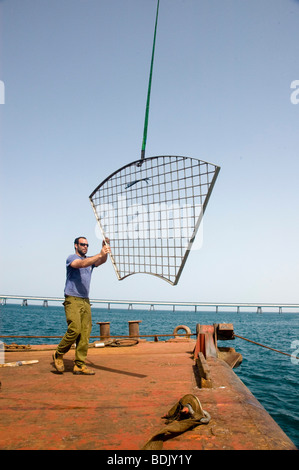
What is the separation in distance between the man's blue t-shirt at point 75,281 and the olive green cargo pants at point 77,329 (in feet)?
0.33

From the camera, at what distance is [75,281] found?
5.21m

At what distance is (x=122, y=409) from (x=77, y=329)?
2142 mm

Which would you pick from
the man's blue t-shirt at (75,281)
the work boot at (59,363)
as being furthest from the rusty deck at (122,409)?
the man's blue t-shirt at (75,281)

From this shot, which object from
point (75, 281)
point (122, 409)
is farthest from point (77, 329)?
point (122, 409)

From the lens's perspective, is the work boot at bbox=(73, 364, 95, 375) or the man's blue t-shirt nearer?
the work boot at bbox=(73, 364, 95, 375)

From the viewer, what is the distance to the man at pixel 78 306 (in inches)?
195

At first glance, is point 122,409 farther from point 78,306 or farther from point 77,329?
point 78,306

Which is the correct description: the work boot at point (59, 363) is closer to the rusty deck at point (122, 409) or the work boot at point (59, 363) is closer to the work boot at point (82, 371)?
the rusty deck at point (122, 409)

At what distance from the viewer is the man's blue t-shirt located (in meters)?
5.17

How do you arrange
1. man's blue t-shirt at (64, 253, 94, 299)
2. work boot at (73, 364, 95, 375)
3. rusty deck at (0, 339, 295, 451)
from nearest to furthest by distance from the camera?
1. rusty deck at (0, 339, 295, 451)
2. work boot at (73, 364, 95, 375)
3. man's blue t-shirt at (64, 253, 94, 299)

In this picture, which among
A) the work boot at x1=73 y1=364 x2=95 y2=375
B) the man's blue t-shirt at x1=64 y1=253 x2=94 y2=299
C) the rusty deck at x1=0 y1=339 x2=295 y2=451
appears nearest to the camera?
the rusty deck at x1=0 y1=339 x2=295 y2=451

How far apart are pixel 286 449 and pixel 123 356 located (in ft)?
16.3

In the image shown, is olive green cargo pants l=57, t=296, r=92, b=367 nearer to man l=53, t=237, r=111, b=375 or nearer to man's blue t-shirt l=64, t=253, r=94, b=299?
man l=53, t=237, r=111, b=375

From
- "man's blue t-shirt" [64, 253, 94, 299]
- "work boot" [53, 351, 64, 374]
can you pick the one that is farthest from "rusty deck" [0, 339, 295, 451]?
"man's blue t-shirt" [64, 253, 94, 299]
